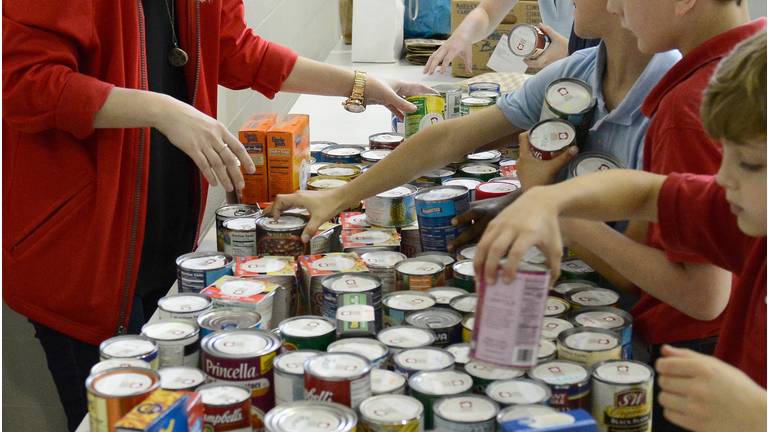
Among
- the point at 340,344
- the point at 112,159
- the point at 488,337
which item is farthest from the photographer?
the point at 112,159

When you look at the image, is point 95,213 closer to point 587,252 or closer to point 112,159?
point 112,159

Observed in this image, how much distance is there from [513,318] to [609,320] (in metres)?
0.42

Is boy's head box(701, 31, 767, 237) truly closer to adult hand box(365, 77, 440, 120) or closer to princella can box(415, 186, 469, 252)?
princella can box(415, 186, 469, 252)

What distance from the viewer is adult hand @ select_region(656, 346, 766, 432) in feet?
2.65

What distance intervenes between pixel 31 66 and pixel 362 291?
2.66 ft

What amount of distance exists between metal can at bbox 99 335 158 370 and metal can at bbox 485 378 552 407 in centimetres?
48

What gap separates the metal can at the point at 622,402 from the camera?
100cm

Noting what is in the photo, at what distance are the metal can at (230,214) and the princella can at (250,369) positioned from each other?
0.63 metres

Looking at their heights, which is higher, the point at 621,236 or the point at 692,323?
the point at 621,236

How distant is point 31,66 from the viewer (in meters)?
1.47

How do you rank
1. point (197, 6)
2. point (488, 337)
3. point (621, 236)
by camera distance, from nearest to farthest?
point (488, 337), point (621, 236), point (197, 6)

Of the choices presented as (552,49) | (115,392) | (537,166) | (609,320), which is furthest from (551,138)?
(552,49)

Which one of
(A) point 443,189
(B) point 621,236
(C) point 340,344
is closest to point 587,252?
(B) point 621,236

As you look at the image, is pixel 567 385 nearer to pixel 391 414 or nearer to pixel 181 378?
pixel 391 414
